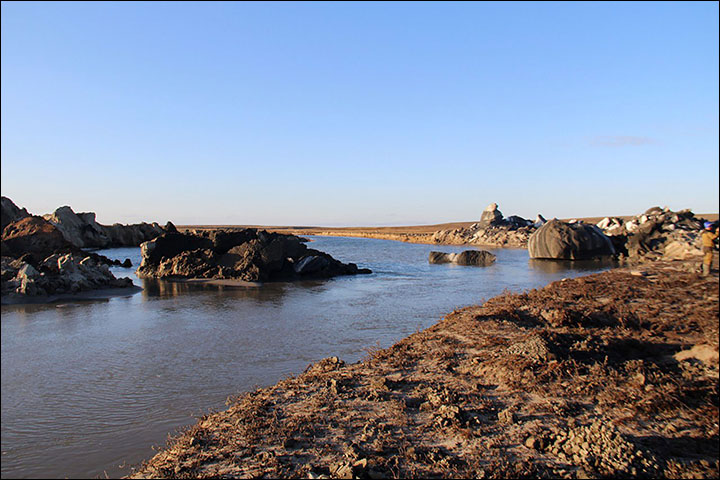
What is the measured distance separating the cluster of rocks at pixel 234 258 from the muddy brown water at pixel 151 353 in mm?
3722

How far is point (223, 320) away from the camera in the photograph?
1280 centimetres

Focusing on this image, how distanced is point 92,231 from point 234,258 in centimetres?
3751

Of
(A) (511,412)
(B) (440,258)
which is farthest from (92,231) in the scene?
(A) (511,412)

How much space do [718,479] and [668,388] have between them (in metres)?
1.50

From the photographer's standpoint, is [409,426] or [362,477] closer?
[362,477]

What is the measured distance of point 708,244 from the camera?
2473mm

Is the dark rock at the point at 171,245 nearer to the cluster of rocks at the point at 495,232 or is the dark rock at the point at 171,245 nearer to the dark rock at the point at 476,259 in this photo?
the dark rock at the point at 476,259

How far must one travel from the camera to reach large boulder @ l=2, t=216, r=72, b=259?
21.4m

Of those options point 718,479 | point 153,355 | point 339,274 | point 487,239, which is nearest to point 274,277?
point 339,274

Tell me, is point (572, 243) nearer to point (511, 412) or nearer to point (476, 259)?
point (476, 259)

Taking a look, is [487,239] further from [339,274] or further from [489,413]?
[489,413]

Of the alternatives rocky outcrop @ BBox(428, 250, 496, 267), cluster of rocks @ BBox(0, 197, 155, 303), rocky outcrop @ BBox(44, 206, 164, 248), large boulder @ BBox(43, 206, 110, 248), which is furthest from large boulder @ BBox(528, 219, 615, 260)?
large boulder @ BBox(43, 206, 110, 248)

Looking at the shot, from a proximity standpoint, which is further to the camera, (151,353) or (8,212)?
(8,212)

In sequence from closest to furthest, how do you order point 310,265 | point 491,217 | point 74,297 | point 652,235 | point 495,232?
point 74,297, point 310,265, point 652,235, point 495,232, point 491,217
